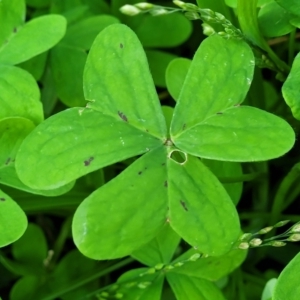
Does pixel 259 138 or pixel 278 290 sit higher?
pixel 259 138

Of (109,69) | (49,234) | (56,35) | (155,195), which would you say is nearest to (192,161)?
(155,195)

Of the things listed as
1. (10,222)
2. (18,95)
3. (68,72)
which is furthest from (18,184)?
(68,72)

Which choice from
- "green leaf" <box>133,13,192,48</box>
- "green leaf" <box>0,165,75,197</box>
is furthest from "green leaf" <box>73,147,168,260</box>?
"green leaf" <box>133,13,192,48</box>

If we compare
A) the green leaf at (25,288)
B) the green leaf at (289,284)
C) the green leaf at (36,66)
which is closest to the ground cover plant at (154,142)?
the green leaf at (289,284)

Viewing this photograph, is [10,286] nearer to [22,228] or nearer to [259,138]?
[22,228]

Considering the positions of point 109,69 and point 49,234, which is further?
point 49,234

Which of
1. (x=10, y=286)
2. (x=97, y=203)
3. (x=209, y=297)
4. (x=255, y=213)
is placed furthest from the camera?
(x=10, y=286)

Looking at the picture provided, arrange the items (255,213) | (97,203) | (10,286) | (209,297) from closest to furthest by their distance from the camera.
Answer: (97,203)
(209,297)
(255,213)
(10,286)

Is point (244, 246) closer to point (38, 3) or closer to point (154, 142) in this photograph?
point (154, 142)
